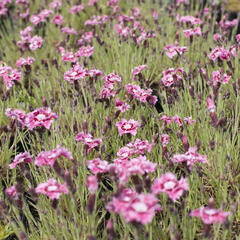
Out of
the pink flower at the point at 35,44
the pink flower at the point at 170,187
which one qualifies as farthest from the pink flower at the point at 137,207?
the pink flower at the point at 35,44

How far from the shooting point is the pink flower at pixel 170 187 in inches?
55.3

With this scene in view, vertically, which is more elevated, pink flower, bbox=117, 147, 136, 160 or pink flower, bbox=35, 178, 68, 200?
pink flower, bbox=35, 178, 68, 200

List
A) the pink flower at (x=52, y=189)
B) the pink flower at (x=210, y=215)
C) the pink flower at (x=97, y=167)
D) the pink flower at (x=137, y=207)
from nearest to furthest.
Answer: the pink flower at (x=137, y=207)
the pink flower at (x=210, y=215)
the pink flower at (x=52, y=189)
the pink flower at (x=97, y=167)

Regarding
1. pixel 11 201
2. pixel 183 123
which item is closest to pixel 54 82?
pixel 183 123

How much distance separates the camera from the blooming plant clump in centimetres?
155

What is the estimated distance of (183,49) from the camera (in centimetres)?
279

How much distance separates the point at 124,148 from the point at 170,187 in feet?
1.99

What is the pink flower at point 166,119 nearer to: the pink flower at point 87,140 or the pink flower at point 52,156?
the pink flower at point 87,140

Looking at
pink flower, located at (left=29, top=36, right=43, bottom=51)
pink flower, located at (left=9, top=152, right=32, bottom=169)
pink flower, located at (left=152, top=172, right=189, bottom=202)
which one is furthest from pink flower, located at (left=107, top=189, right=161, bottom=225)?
pink flower, located at (left=29, top=36, right=43, bottom=51)

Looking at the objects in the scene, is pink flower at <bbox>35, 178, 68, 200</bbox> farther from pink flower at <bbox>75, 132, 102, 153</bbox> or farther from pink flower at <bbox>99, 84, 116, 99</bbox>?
pink flower at <bbox>99, 84, 116, 99</bbox>

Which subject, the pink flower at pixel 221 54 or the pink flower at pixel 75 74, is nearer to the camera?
the pink flower at pixel 75 74

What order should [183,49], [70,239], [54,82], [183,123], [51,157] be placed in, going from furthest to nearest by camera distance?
[54,82] < [183,49] < [183,123] < [70,239] < [51,157]

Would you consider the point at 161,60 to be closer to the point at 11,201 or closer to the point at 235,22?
the point at 235,22

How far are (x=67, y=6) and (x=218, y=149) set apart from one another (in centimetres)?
387
